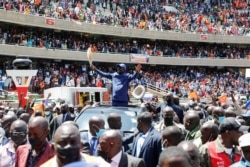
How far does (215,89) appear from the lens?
41.4 meters

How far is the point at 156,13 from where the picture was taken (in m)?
47.8

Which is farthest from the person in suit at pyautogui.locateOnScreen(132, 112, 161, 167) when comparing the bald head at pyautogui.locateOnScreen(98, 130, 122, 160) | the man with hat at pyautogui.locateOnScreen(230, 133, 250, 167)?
the man with hat at pyautogui.locateOnScreen(230, 133, 250, 167)

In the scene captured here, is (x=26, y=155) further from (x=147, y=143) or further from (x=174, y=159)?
(x=174, y=159)

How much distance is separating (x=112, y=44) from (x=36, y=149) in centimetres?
3918

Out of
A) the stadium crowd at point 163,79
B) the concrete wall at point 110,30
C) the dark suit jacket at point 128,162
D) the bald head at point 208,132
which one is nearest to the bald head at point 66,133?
the dark suit jacket at point 128,162

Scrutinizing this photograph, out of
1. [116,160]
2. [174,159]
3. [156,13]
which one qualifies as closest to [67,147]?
[174,159]

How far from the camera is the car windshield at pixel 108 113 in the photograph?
8.71 meters

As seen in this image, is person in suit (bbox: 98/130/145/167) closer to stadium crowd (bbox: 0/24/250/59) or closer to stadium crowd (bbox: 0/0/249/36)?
stadium crowd (bbox: 0/24/250/59)

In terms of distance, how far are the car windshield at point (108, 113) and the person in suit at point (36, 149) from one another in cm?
365

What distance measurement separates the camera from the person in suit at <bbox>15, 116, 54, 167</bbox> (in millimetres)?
4902

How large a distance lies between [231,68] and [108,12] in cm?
1537

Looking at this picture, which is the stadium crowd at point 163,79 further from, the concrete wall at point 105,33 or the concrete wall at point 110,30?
the concrete wall at point 110,30

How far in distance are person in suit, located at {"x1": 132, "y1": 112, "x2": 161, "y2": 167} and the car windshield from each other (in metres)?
2.01

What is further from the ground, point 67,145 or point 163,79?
point 67,145
